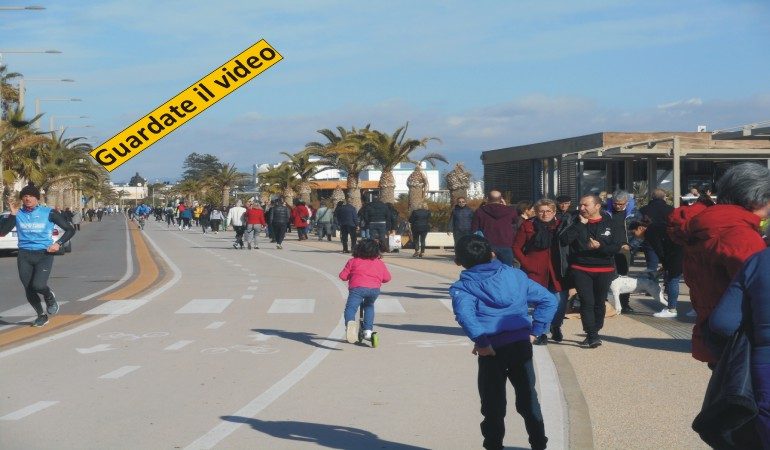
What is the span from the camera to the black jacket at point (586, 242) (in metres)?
11.6

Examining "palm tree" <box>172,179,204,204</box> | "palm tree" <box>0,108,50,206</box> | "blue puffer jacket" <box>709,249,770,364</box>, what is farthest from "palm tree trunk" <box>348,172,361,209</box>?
"palm tree" <box>172,179,204,204</box>

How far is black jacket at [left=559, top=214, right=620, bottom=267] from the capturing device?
11.6m

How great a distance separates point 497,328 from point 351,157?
163ft

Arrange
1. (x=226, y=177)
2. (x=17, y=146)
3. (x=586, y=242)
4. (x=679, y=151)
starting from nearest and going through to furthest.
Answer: (x=586, y=242) → (x=679, y=151) → (x=17, y=146) → (x=226, y=177)

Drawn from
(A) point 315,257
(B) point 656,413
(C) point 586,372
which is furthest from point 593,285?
(A) point 315,257

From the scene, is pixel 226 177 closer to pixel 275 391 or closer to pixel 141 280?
pixel 141 280

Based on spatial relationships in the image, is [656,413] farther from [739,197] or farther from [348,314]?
[348,314]

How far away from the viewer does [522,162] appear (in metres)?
41.6

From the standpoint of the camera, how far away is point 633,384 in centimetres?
952

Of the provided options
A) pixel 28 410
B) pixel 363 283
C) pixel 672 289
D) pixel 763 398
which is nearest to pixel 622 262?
pixel 672 289

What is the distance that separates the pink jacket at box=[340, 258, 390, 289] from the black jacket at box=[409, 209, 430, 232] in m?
19.0

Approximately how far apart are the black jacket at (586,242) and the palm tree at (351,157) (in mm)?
41192

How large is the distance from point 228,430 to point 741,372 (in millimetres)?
4284

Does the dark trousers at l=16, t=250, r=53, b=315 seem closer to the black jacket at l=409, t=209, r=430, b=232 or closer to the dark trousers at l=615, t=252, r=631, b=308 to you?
the dark trousers at l=615, t=252, r=631, b=308
